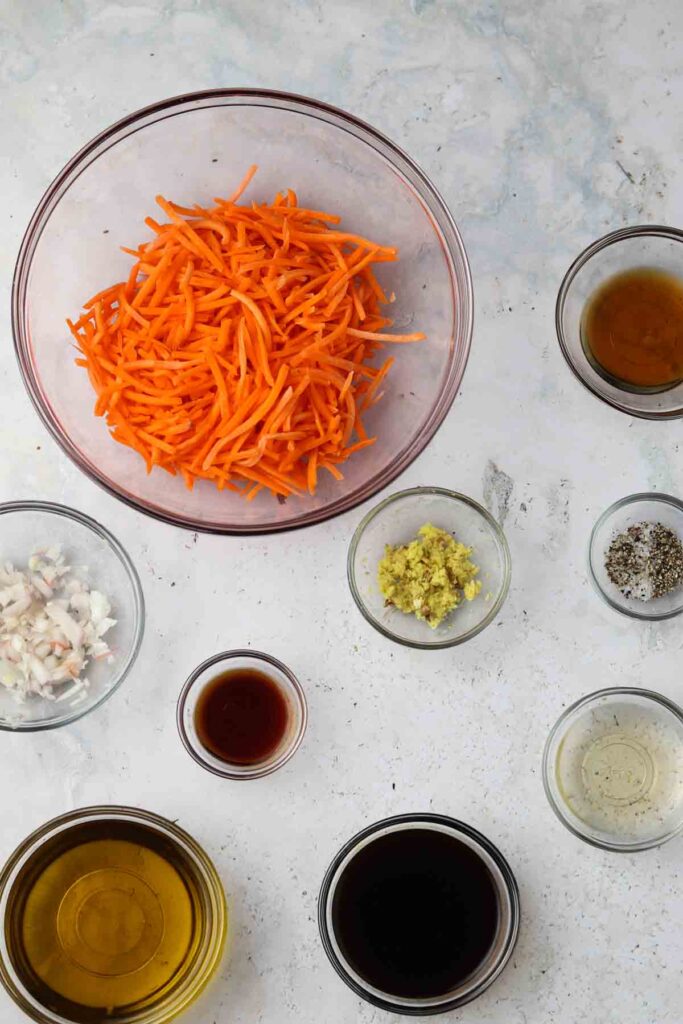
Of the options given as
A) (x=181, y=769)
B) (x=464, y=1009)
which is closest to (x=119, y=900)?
(x=181, y=769)

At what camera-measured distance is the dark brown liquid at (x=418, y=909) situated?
1.67m

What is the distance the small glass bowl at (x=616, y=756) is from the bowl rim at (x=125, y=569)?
78cm

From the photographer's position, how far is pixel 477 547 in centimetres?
174

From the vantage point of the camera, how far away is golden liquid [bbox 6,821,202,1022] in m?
1.65

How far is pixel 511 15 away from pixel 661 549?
104cm

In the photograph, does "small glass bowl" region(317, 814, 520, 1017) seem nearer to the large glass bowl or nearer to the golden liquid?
the golden liquid

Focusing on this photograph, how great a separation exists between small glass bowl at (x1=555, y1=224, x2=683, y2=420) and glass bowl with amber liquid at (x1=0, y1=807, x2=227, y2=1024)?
1.11m

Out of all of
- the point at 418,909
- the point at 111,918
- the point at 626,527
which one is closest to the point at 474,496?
the point at 626,527

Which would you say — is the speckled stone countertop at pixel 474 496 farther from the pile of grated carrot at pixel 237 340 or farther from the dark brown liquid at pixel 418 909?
the pile of grated carrot at pixel 237 340

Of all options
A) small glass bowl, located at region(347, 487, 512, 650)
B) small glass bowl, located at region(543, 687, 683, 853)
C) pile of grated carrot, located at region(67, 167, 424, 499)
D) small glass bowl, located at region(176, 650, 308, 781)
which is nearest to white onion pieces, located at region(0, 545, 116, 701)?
small glass bowl, located at region(176, 650, 308, 781)

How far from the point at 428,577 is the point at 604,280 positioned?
2.12 feet

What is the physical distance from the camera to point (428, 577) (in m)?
1.68

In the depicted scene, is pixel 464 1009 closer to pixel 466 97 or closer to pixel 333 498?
pixel 333 498

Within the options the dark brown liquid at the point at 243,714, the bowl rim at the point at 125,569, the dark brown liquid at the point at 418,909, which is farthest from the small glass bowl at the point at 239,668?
the dark brown liquid at the point at 418,909
